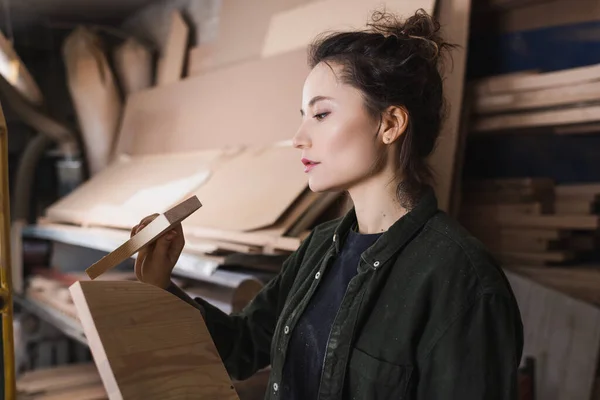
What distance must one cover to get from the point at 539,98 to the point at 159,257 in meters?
1.35

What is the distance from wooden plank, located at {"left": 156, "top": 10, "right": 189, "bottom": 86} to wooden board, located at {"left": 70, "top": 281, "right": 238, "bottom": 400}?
268cm

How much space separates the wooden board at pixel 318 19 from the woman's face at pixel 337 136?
0.90 meters

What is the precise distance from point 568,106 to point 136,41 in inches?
119

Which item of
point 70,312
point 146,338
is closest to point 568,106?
point 146,338

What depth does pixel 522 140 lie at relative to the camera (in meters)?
2.46

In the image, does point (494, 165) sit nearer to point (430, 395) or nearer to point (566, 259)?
point (566, 259)

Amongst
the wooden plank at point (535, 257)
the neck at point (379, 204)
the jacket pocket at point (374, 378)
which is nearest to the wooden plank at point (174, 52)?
the wooden plank at point (535, 257)

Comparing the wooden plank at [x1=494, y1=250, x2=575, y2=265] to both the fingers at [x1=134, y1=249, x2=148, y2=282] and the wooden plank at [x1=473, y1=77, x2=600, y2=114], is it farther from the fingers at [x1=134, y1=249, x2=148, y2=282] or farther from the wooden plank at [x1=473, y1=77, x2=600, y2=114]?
the fingers at [x1=134, y1=249, x2=148, y2=282]

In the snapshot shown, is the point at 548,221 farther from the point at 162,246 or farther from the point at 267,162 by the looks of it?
the point at 162,246

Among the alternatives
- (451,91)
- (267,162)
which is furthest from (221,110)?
(451,91)

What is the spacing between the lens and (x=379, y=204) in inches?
50.1

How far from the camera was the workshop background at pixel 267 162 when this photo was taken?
1997mm

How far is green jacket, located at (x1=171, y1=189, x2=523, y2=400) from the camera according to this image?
3.36 ft

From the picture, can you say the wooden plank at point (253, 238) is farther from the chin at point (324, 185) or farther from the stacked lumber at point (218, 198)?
the chin at point (324, 185)
